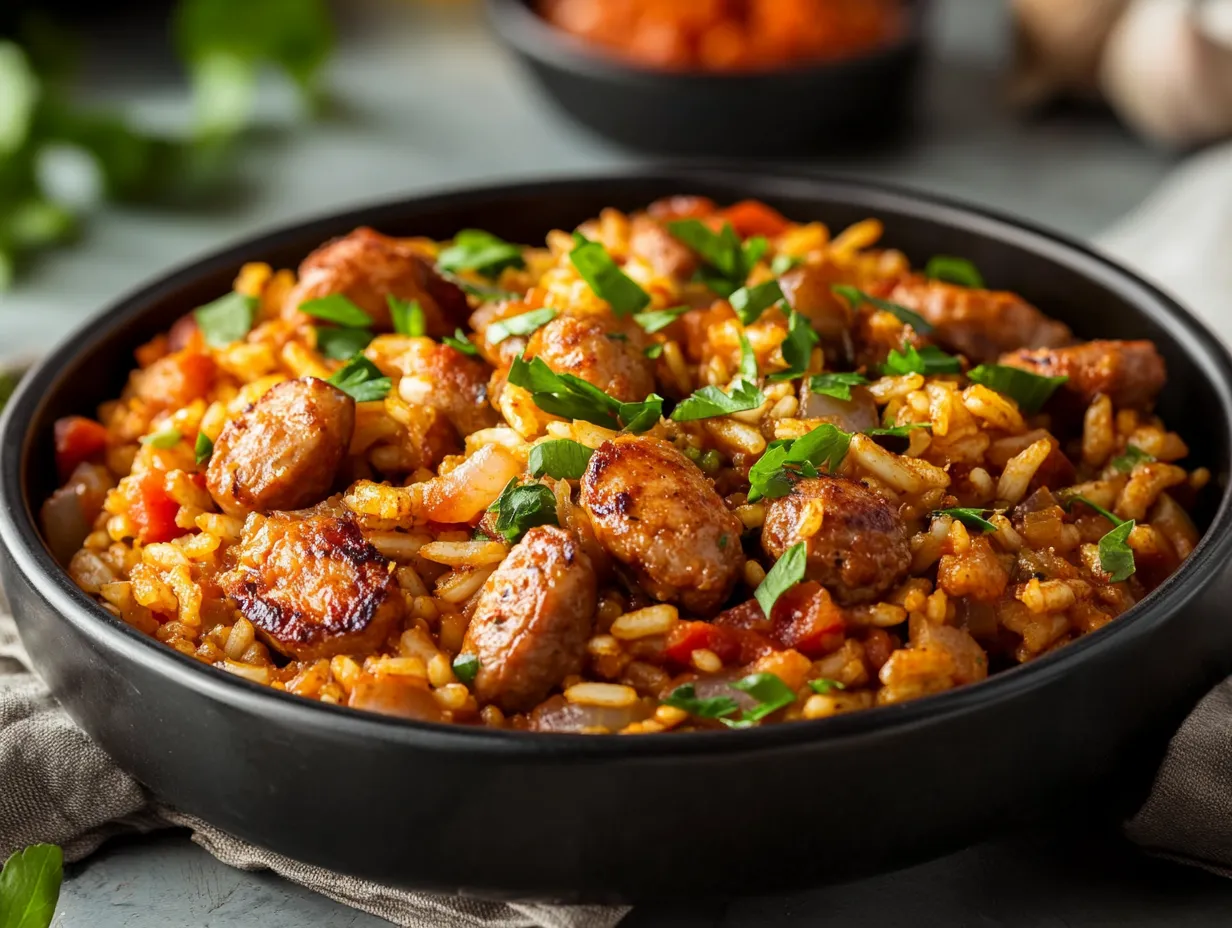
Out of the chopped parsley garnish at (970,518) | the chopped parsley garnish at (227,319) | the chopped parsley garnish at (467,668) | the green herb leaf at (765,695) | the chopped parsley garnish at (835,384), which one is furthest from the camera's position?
the chopped parsley garnish at (227,319)

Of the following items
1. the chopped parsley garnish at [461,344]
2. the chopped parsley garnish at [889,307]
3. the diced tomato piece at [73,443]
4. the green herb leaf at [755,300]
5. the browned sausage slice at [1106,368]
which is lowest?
the diced tomato piece at [73,443]

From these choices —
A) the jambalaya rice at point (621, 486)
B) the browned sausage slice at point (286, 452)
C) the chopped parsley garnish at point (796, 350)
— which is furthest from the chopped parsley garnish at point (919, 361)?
the browned sausage slice at point (286, 452)

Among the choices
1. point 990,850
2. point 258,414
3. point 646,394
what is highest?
point 646,394

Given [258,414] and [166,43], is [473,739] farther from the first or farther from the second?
[166,43]

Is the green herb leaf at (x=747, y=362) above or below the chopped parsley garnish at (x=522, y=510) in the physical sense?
above

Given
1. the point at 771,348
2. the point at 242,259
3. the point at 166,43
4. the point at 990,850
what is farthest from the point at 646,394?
the point at 166,43

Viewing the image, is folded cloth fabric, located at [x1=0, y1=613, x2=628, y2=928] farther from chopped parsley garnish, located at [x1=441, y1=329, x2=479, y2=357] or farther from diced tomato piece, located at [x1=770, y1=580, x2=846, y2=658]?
chopped parsley garnish, located at [x1=441, y1=329, x2=479, y2=357]

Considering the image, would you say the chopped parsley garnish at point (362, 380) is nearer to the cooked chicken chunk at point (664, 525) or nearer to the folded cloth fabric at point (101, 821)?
the cooked chicken chunk at point (664, 525)
